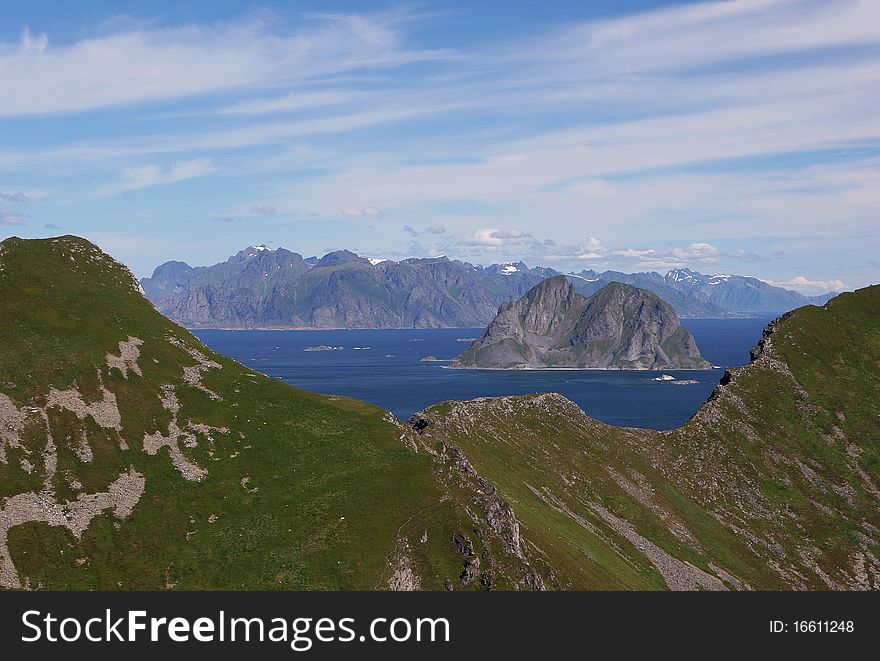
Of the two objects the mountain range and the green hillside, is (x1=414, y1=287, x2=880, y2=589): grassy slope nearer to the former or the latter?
the mountain range

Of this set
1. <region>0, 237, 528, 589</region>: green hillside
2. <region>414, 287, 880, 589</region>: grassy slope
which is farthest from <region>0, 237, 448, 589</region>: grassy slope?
<region>414, 287, 880, 589</region>: grassy slope

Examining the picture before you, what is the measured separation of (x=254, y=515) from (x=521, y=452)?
73.6m

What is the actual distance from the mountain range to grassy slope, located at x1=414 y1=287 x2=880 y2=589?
0.54 metres

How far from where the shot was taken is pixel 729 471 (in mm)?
160625

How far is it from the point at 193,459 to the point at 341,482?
18597 millimetres

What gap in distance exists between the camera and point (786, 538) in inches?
5620

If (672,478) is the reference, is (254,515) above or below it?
above

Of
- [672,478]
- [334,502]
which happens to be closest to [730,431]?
[672,478]

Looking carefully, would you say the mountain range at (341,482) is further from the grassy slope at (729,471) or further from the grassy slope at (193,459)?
the grassy slope at (729,471)

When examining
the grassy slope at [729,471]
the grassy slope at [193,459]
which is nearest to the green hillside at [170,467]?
the grassy slope at [193,459]

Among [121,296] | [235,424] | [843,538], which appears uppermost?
[121,296]

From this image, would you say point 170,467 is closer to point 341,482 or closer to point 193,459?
point 193,459

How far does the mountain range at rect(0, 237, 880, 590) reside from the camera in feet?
253
